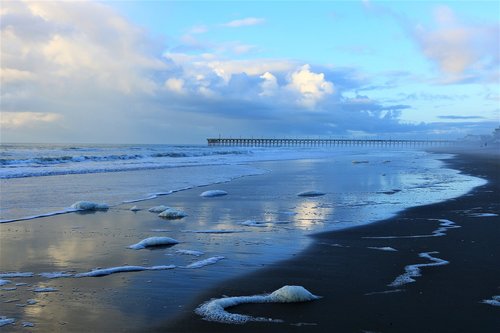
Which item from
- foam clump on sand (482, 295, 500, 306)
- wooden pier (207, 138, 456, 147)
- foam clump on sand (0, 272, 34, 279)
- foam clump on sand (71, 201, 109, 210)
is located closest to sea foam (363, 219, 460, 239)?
foam clump on sand (482, 295, 500, 306)

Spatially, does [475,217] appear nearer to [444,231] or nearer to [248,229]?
[444,231]

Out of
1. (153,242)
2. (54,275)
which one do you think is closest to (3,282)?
(54,275)

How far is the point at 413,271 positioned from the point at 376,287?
95cm

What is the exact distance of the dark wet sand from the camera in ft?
13.8

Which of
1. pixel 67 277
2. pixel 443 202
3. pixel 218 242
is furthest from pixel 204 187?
pixel 67 277

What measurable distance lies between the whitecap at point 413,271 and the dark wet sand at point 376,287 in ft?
0.28

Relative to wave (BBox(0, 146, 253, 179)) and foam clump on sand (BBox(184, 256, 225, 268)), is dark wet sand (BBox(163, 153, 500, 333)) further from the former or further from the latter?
wave (BBox(0, 146, 253, 179))

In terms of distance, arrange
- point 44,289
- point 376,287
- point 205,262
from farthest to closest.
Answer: point 205,262 → point 376,287 → point 44,289

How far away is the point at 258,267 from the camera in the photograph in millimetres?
6254

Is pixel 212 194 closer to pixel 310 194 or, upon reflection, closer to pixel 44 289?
pixel 310 194

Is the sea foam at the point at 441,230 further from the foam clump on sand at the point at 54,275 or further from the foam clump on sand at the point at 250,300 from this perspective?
the foam clump on sand at the point at 54,275

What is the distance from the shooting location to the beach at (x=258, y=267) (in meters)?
4.35

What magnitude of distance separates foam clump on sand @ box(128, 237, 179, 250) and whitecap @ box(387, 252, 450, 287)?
151 inches

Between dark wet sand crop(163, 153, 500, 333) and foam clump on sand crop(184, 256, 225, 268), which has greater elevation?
dark wet sand crop(163, 153, 500, 333)
